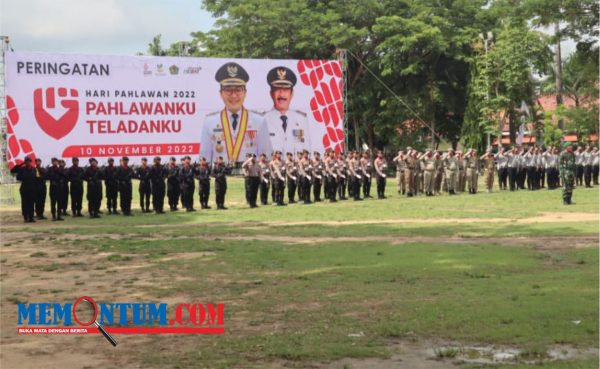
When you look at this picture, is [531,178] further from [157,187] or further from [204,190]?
[157,187]

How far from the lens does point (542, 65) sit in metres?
42.3

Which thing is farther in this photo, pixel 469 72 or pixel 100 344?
pixel 469 72

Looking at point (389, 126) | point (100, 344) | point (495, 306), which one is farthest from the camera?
point (389, 126)

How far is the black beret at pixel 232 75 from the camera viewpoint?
102ft

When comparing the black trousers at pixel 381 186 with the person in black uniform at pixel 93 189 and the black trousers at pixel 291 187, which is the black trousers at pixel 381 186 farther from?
the person in black uniform at pixel 93 189

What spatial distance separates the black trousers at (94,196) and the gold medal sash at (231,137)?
8.48 metres

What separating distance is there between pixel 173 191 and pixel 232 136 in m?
6.91

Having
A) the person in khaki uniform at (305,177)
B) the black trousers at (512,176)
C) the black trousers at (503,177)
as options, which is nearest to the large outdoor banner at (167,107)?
the person in khaki uniform at (305,177)

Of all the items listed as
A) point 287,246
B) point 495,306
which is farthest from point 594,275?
point 287,246

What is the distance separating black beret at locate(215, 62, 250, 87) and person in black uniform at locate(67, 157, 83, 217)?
9.37m

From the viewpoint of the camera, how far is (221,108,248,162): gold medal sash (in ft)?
101

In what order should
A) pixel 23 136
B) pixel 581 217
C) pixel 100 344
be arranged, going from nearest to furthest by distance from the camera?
pixel 100 344, pixel 581 217, pixel 23 136

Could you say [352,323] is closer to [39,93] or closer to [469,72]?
[39,93]

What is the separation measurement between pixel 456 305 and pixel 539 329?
134cm
